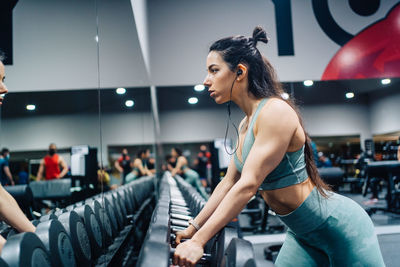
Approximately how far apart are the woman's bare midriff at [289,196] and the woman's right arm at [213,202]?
0.66 ft

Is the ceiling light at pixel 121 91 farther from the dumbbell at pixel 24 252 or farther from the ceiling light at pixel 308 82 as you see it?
the ceiling light at pixel 308 82

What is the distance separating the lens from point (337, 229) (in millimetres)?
1208

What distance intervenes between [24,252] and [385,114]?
22.3 feet

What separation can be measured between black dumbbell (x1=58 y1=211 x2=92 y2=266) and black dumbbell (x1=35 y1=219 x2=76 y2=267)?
0.47 feet

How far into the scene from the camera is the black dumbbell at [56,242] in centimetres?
131

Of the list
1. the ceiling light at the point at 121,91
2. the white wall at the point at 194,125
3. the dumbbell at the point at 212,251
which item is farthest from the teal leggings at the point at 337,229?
the white wall at the point at 194,125

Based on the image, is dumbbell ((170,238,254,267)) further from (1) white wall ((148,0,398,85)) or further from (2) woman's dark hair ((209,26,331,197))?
(1) white wall ((148,0,398,85))

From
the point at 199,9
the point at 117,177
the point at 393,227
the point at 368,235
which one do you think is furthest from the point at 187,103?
the point at 368,235

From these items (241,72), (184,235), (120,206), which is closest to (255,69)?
(241,72)

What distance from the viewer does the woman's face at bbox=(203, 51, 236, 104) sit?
1275 millimetres

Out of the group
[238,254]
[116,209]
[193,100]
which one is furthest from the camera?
[193,100]

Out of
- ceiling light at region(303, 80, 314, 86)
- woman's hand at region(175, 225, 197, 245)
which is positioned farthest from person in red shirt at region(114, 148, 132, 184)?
ceiling light at region(303, 80, 314, 86)

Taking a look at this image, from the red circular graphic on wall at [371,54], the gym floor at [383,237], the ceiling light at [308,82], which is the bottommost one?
the gym floor at [383,237]

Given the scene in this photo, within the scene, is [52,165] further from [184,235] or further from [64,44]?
[184,235]
